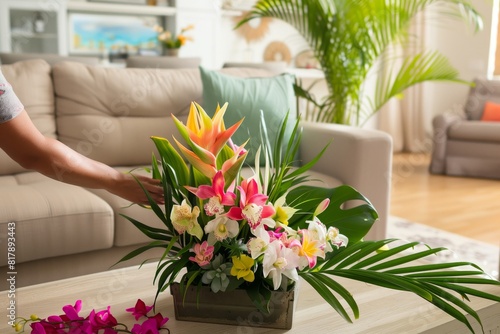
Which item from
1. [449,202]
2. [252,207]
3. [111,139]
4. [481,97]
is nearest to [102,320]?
[252,207]

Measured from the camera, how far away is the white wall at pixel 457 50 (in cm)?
571

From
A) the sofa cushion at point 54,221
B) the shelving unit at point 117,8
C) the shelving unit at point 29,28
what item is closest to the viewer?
the sofa cushion at point 54,221

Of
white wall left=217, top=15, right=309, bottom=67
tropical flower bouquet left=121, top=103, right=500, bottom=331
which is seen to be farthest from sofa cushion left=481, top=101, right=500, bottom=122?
tropical flower bouquet left=121, top=103, right=500, bottom=331

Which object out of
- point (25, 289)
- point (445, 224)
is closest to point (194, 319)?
point (25, 289)

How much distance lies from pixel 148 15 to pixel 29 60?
2525 millimetres

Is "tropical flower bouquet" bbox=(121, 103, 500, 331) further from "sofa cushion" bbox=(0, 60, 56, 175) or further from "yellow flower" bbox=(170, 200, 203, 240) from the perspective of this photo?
"sofa cushion" bbox=(0, 60, 56, 175)

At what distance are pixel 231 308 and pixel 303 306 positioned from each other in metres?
0.19

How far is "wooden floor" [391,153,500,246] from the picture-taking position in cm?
331

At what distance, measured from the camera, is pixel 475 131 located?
4.73 meters

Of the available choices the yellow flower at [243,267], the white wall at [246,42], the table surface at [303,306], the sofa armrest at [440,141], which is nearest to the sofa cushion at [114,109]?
the table surface at [303,306]

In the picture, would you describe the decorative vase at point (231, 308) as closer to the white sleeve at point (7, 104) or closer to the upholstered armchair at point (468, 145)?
the white sleeve at point (7, 104)

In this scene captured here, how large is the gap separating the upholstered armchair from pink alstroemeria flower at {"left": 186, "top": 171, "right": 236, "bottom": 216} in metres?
4.23

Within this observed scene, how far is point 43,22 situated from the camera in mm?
4418

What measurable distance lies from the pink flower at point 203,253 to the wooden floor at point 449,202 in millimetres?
2425
